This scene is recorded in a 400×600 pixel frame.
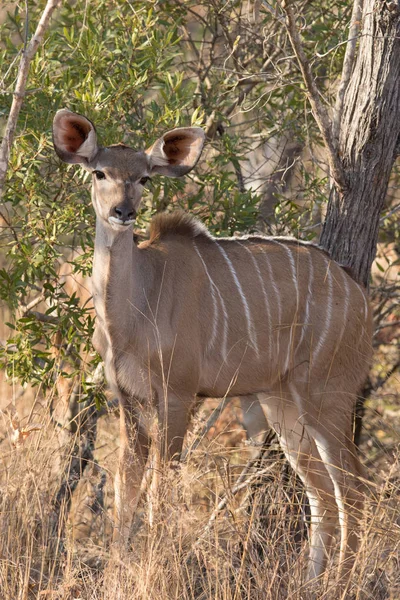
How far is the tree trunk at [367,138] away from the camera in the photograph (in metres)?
3.43

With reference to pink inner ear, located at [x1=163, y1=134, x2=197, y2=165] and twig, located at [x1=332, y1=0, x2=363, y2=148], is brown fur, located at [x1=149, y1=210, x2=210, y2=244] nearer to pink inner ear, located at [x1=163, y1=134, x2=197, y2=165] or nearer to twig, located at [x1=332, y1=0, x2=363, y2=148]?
pink inner ear, located at [x1=163, y1=134, x2=197, y2=165]

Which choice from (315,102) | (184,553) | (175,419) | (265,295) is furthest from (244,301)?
(184,553)

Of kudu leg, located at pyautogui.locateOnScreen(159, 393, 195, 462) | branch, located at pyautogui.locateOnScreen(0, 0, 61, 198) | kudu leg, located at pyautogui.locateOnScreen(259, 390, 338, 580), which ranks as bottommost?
kudu leg, located at pyautogui.locateOnScreen(259, 390, 338, 580)

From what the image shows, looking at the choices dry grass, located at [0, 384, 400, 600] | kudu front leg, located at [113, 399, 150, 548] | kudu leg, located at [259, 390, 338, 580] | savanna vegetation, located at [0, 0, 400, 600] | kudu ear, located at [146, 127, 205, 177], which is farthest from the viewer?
kudu leg, located at [259, 390, 338, 580]

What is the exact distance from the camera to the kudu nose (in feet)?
9.71

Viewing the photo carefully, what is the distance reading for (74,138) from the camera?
3.14 m

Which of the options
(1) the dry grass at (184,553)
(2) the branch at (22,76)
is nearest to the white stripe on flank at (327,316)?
(1) the dry grass at (184,553)

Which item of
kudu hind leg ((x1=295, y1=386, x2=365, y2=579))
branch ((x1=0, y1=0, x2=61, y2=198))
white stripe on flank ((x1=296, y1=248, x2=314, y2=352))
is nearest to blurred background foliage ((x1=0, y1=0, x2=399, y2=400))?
branch ((x1=0, y1=0, x2=61, y2=198))

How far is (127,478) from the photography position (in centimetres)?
322

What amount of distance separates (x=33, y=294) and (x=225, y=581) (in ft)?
9.72

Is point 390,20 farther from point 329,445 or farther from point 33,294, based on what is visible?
point 33,294

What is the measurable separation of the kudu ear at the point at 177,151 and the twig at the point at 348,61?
1.87 ft

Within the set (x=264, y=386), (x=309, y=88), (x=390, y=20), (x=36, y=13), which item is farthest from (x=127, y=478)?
(x=36, y=13)

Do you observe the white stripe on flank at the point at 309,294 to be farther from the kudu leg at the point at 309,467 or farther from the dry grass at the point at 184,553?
the dry grass at the point at 184,553
